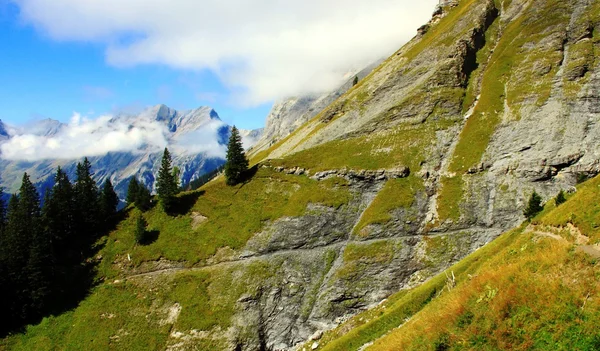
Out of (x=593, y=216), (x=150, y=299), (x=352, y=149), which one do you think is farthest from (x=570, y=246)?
(x=352, y=149)

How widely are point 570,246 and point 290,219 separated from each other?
63.1m

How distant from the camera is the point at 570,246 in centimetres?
1980

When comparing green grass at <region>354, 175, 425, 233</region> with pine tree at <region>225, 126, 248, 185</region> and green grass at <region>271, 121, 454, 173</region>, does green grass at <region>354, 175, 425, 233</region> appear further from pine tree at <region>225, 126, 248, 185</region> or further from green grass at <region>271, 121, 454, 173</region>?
pine tree at <region>225, 126, 248, 185</region>

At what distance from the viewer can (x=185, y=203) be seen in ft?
299

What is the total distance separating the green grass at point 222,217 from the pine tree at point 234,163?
2785mm

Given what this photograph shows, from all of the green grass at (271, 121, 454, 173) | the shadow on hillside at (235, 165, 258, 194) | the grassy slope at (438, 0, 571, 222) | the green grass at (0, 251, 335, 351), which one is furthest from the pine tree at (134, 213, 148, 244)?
the grassy slope at (438, 0, 571, 222)

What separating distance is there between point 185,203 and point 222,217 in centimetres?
1230

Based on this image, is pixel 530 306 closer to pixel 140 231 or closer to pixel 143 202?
pixel 140 231

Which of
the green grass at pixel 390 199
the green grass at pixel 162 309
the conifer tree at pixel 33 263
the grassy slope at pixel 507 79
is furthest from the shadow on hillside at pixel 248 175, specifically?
the grassy slope at pixel 507 79

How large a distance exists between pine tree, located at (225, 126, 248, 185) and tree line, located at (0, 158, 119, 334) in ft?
102

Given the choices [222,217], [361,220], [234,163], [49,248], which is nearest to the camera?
[49,248]

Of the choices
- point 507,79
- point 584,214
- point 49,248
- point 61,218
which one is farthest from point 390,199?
point 61,218

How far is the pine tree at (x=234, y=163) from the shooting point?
310 feet

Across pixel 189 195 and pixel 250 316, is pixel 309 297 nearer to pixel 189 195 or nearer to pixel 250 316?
pixel 250 316
